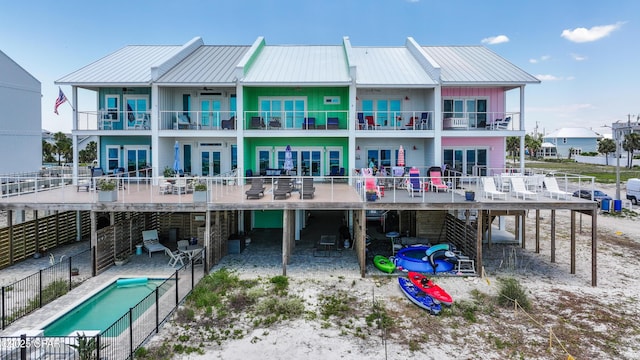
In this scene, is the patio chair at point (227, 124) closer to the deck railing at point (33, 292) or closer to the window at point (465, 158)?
the deck railing at point (33, 292)

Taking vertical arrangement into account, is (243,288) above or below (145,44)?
below

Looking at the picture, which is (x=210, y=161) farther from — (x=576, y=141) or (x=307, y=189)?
Result: (x=576, y=141)

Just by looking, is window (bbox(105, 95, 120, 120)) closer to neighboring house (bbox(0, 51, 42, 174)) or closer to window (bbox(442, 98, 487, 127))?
window (bbox(442, 98, 487, 127))

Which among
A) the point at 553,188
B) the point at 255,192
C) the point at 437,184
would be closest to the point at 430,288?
the point at 437,184

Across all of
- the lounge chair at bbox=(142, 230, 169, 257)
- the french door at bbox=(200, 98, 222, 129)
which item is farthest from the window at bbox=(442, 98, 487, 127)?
the lounge chair at bbox=(142, 230, 169, 257)

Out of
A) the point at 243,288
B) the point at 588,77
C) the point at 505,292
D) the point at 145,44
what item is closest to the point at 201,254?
the point at 243,288

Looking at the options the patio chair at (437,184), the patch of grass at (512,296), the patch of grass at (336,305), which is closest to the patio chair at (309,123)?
the patio chair at (437,184)

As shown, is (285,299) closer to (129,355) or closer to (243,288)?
(243,288)
